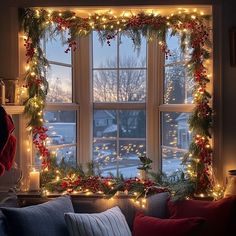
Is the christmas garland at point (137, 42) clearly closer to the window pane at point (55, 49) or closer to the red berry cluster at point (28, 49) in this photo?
the red berry cluster at point (28, 49)

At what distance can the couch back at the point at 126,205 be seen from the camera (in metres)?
2.69

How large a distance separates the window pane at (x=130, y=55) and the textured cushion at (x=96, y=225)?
5.00 ft

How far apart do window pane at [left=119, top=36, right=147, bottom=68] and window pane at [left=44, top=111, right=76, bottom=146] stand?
695mm

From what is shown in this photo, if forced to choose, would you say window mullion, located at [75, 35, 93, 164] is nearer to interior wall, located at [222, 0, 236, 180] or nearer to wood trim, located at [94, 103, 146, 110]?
wood trim, located at [94, 103, 146, 110]

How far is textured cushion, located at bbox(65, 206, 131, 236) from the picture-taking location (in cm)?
228

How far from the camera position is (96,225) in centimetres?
232

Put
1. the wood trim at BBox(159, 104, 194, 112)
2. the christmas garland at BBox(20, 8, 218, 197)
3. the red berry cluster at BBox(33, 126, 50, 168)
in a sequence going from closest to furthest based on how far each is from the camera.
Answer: the christmas garland at BBox(20, 8, 218, 197) → the red berry cluster at BBox(33, 126, 50, 168) → the wood trim at BBox(159, 104, 194, 112)

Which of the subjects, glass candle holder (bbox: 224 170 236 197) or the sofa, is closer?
the sofa

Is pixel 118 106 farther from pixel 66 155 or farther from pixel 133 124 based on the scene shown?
pixel 66 155

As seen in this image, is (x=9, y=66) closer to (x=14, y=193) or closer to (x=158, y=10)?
(x=14, y=193)

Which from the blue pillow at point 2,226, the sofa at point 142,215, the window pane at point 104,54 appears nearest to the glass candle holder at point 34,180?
the sofa at point 142,215

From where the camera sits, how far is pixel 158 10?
2957 millimetres

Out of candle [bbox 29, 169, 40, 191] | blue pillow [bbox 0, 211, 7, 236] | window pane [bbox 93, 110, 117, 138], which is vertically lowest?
blue pillow [bbox 0, 211, 7, 236]

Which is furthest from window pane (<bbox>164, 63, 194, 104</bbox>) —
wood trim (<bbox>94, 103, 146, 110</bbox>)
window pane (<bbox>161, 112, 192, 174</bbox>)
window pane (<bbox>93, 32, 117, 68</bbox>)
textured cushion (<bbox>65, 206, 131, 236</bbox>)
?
textured cushion (<bbox>65, 206, 131, 236</bbox>)
